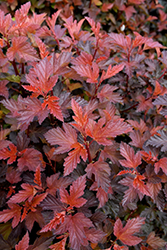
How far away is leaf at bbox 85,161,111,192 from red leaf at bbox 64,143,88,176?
0.26 ft

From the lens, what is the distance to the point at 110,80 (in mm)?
1309

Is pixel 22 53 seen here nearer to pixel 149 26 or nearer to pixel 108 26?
pixel 108 26

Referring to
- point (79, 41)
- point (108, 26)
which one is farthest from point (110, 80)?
point (108, 26)

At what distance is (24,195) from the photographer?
0.90 metres

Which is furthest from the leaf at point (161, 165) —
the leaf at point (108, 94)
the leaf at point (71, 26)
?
the leaf at point (71, 26)

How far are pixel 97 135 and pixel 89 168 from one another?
0.15 metres

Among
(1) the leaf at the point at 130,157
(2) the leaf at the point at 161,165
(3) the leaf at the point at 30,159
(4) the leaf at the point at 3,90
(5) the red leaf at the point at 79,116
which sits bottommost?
(2) the leaf at the point at 161,165

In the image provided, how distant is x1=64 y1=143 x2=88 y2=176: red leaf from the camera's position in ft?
2.57

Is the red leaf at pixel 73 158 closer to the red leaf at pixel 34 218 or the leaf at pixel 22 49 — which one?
the red leaf at pixel 34 218

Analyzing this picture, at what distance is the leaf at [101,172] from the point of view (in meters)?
0.84

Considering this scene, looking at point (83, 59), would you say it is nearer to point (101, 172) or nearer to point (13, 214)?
point (101, 172)

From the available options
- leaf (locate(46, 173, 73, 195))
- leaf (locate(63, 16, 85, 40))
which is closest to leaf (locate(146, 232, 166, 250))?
leaf (locate(46, 173, 73, 195))

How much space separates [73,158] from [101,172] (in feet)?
0.48

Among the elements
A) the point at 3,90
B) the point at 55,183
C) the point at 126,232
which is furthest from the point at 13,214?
the point at 3,90
